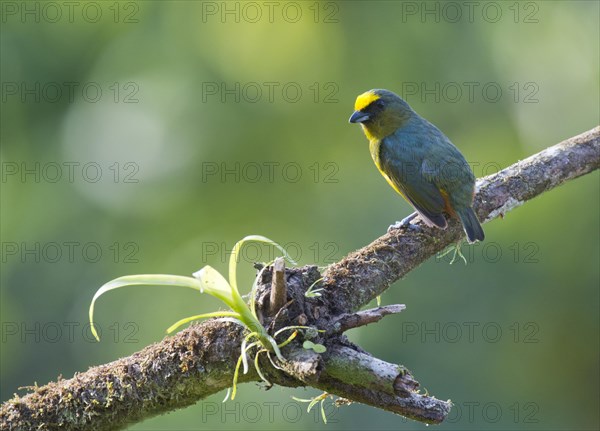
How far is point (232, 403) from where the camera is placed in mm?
9078

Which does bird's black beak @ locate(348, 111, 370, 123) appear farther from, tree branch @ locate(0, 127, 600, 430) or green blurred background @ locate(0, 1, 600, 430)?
green blurred background @ locate(0, 1, 600, 430)

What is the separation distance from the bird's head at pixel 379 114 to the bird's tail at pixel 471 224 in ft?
3.66

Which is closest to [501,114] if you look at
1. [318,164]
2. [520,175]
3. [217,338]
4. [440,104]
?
[440,104]

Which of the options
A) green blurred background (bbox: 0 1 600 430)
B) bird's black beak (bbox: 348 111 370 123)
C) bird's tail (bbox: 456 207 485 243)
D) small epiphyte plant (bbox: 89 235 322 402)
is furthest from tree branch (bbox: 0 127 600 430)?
green blurred background (bbox: 0 1 600 430)

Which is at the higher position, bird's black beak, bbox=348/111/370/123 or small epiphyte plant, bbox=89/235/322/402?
bird's black beak, bbox=348/111/370/123

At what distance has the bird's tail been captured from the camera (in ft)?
14.2

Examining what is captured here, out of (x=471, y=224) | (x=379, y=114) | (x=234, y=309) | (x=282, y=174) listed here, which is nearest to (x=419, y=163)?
(x=379, y=114)

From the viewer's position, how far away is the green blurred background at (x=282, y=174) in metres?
8.60

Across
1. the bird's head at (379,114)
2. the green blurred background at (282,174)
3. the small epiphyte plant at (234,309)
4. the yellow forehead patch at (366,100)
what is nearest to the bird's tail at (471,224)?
the bird's head at (379,114)

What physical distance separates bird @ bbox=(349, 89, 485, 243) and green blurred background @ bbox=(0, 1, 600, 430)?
327 centimetres

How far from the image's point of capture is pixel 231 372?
3070 millimetres

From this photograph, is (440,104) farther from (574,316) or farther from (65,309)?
(65,309)

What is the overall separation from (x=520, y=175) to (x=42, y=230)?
7303 millimetres

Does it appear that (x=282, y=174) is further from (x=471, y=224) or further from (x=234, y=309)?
(x=234, y=309)
